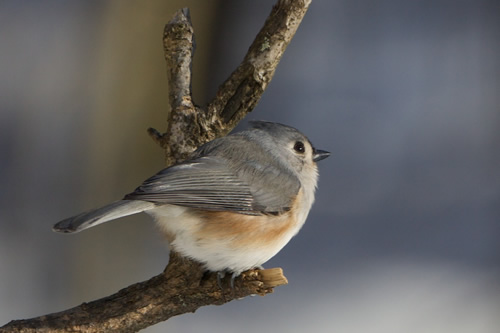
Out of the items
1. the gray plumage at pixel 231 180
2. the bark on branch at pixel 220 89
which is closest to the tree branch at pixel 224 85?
the bark on branch at pixel 220 89

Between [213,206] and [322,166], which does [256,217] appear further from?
[322,166]

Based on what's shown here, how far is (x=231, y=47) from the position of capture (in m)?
3.87

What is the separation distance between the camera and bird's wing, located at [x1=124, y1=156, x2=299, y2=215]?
1933mm

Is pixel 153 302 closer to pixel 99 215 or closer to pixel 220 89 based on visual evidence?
pixel 99 215

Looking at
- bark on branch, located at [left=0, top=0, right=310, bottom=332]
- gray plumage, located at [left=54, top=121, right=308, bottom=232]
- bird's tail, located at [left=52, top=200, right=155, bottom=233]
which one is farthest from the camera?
bark on branch, located at [left=0, top=0, right=310, bottom=332]

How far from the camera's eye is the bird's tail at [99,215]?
1.72 m

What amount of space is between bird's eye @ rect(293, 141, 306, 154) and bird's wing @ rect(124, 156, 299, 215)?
0.22 meters

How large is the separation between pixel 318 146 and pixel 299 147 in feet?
5.88

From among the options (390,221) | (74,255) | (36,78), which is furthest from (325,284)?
Answer: (36,78)

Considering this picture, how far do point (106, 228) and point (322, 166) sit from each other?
153 centimetres

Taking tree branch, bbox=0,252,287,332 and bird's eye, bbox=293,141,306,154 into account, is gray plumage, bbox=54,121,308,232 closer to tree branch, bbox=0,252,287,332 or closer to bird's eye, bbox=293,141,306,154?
bird's eye, bbox=293,141,306,154

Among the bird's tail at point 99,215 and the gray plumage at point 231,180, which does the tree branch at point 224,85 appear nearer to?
the gray plumage at point 231,180

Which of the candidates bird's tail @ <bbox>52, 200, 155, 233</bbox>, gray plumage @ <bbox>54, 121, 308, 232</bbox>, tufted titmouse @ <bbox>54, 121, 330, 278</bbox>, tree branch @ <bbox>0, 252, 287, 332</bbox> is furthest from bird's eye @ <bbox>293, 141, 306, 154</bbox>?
bird's tail @ <bbox>52, 200, 155, 233</bbox>

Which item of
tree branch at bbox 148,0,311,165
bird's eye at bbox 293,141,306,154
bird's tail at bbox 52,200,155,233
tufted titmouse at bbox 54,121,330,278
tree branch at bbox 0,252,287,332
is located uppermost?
tree branch at bbox 148,0,311,165
